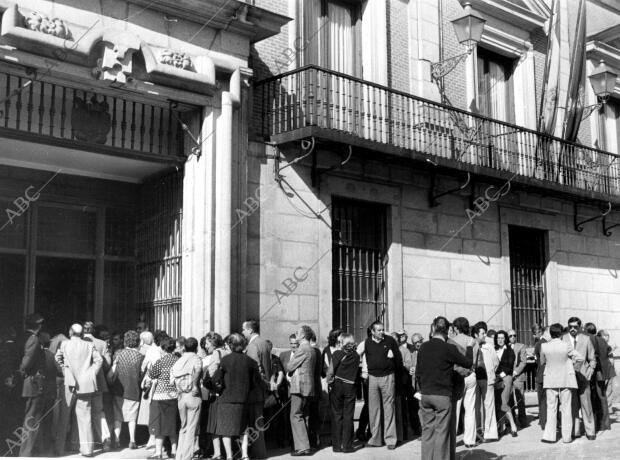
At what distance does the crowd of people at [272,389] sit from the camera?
986 centimetres

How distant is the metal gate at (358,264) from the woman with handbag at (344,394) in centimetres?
292

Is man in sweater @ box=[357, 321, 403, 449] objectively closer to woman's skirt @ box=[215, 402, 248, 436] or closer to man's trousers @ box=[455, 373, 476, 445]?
man's trousers @ box=[455, 373, 476, 445]

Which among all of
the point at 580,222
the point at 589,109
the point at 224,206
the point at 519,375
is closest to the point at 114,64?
the point at 224,206

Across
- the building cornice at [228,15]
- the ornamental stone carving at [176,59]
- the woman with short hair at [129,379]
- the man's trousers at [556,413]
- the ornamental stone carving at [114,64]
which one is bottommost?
the man's trousers at [556,413]

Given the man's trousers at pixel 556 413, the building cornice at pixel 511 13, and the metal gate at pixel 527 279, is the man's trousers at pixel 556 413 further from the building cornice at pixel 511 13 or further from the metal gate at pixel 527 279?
the building cornice at pixel 511 13

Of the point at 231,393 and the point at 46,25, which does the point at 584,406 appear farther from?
the point at 46,25

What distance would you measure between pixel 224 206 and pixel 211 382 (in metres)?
3.02

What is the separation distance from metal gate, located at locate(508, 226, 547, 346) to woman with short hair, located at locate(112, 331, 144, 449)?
9.23 meters

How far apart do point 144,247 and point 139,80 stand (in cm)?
327

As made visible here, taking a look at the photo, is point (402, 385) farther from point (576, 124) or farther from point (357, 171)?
point (576, 124)

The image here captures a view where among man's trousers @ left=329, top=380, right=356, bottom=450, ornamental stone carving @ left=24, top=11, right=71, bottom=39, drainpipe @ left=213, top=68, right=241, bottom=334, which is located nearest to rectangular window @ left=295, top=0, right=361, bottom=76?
drainpipe @ left=213, top=68, right=241, bottom=334

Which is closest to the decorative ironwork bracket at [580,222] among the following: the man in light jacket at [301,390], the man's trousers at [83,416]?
the man in light jacket at [301,390]

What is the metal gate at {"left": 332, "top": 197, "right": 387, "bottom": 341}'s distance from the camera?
566 inches

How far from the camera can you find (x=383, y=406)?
455 inches
